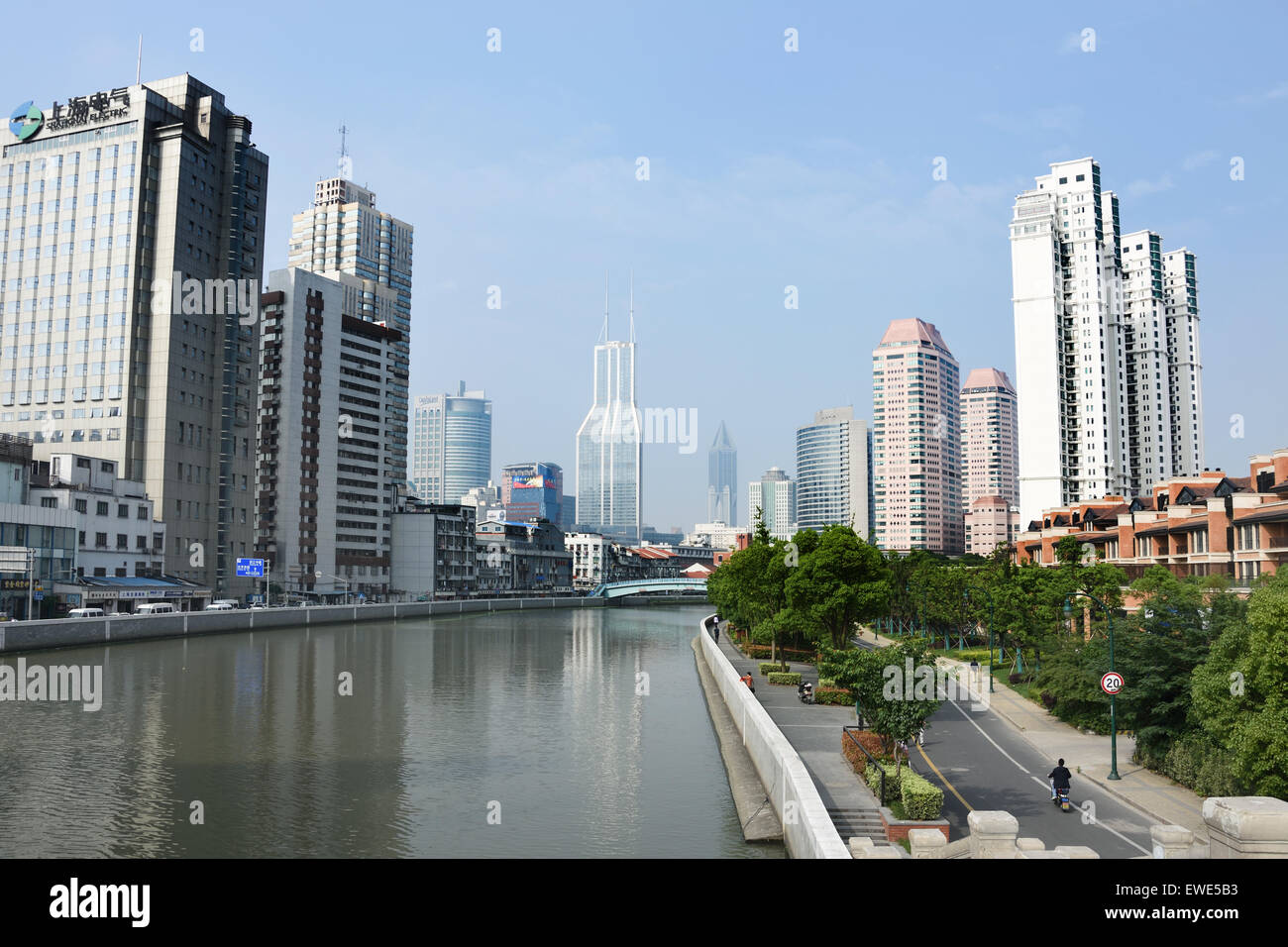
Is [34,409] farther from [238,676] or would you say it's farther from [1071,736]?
[1071,736]

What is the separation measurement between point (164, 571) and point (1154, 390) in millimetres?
146335

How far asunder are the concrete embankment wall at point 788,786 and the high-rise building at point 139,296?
90.1 meters

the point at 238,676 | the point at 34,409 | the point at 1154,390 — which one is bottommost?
the point at 238,676

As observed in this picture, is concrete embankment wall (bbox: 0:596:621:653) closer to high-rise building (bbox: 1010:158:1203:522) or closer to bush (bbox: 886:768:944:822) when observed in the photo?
bush (bbox: 886:768:944:822)

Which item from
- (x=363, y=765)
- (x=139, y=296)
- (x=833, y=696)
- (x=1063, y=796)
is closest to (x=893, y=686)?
(x=1063, y=796)

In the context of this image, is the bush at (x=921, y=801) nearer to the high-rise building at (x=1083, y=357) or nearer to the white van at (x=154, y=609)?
the white van at (x=154, y=609)

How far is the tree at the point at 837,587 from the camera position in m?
55.9

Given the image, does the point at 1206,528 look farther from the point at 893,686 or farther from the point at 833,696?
the point at 893,686

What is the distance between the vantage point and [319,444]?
483ft

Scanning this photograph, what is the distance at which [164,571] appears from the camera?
106 m

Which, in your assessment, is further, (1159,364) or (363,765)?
(1159,364)

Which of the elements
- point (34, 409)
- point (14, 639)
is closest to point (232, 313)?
point (34, 409)

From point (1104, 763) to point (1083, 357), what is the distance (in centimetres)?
13005

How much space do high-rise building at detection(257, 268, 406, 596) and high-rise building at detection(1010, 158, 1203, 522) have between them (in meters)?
104
